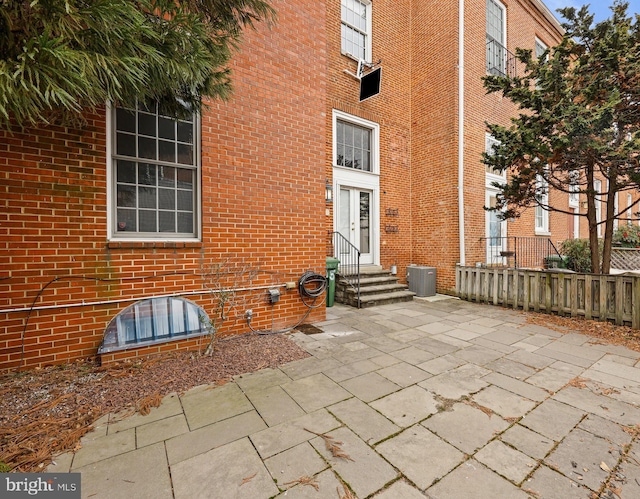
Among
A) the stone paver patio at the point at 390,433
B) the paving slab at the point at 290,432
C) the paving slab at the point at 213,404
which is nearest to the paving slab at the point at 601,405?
the stone paver patio at the point at 390,433

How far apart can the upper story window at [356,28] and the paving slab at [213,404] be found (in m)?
8.00

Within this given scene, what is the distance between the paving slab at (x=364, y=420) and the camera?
6.66ft

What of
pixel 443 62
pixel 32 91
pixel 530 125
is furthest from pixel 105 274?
pixel 443 62

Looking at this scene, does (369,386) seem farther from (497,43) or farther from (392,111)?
(497,43)

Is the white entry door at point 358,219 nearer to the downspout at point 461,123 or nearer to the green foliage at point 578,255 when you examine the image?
the downspout at point 461,123

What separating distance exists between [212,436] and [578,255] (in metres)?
13.2

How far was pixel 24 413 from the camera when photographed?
87.5 inches

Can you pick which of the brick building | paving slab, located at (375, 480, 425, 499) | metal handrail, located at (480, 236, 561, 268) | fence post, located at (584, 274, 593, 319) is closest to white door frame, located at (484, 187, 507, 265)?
metal handrail, located at (480, 236, 561, 268)

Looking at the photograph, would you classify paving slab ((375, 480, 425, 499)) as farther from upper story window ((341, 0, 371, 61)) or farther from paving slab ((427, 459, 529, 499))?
upper story window ((341, 0, 371, 61))

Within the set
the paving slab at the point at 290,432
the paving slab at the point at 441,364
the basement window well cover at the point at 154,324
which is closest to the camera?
the paving slab at the point at 290,432

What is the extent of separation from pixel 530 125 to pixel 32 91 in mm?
6703

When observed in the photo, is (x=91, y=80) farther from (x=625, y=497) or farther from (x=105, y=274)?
(x=625, y=497)

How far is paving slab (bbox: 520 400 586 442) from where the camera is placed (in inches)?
81.7

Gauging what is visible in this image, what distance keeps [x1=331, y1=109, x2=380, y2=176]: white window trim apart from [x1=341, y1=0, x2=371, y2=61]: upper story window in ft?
5.32
